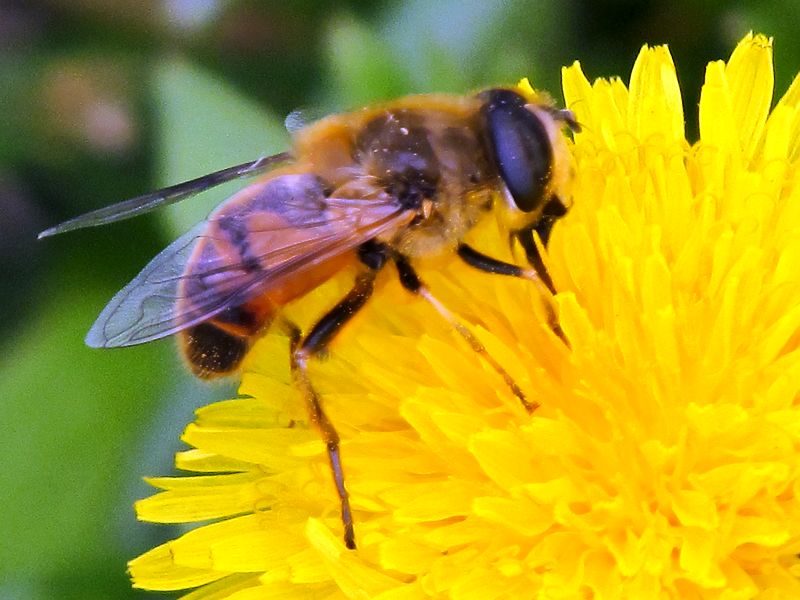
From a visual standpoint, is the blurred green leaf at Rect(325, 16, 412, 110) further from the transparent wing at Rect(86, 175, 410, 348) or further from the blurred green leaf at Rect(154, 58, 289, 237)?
the transparent wing at Rect(86, 175, 410, 348)

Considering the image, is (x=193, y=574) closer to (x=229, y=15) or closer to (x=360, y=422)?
(x=360, y=422)

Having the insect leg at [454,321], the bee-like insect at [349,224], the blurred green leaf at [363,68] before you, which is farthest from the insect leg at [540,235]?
the blurred green leaf at [363,68]

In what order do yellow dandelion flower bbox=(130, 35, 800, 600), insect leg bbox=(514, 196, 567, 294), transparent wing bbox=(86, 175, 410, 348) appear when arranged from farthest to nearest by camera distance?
insect leg bbox=(514, 196, 567, 294)
transparent wing bbox=(86, 175, 410, 348)
yellow dandelion flower bbox=(130, 35, 800, 600)

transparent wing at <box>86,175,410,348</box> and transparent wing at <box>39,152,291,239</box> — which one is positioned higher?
transparent wing at <box>39,152,291,239</box>

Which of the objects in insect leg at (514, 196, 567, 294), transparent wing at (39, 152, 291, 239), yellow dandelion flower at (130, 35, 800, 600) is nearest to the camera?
yellow dandelion flower at (130, 35, 800, 600)

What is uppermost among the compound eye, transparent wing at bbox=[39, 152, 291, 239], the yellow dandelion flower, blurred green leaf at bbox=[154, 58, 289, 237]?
blurred green leaf at bbox=[154, 58, 289, 237]

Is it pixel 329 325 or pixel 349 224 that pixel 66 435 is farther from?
pixel 349 224

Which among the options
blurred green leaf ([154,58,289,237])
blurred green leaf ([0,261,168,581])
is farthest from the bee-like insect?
blurred green leaf ([0,261,168,581])

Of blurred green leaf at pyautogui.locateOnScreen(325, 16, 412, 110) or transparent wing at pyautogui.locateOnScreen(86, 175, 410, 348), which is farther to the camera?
blurred green leaf at pyautogui.locateOnScreen(325, 16, 412, 110)

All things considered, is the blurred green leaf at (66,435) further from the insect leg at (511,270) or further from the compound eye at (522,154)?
the compound eye at (522,154)
